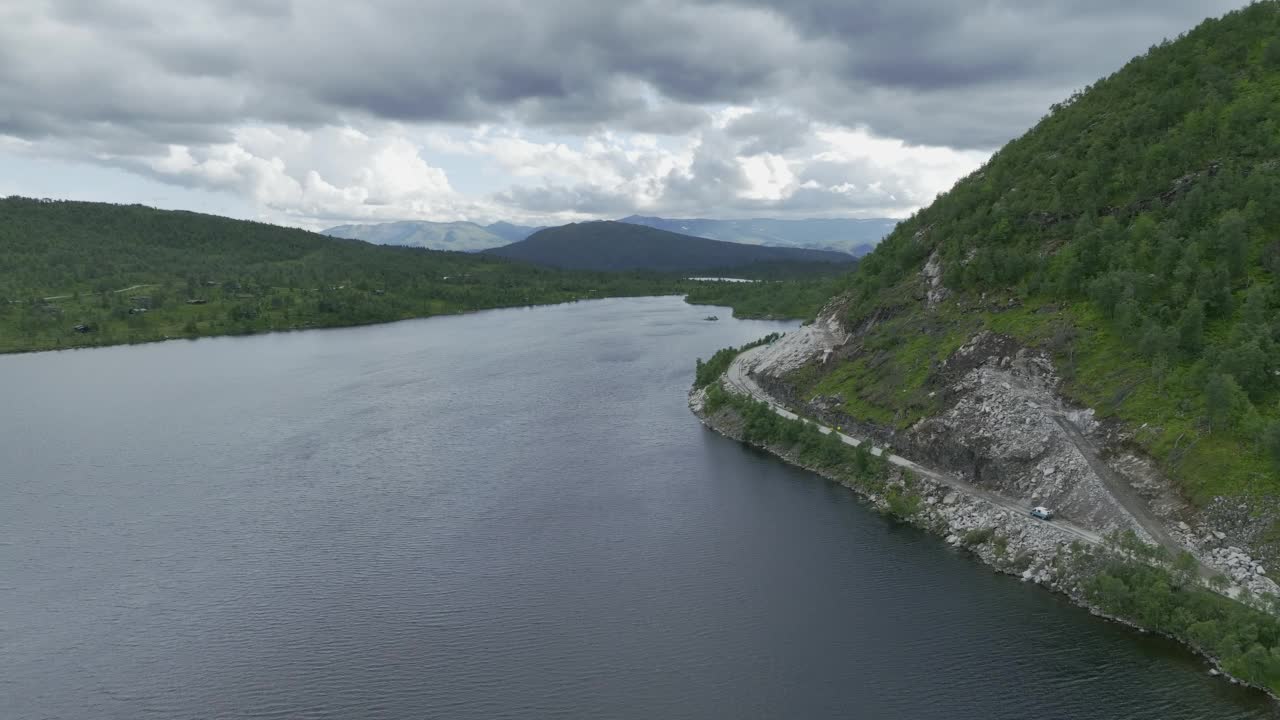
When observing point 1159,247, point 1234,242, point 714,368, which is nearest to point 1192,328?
point 1234,242

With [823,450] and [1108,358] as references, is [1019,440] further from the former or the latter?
[823,450]

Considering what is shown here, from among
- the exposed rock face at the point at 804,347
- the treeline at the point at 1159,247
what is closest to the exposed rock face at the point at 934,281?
the treeline at the point at 1159,247

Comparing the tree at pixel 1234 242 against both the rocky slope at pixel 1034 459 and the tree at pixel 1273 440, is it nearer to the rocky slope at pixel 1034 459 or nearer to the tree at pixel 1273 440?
the rocky slope at pixel 1034 459

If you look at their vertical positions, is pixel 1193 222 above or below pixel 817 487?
above

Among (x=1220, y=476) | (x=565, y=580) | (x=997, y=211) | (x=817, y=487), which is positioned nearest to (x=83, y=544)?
(x=565, y=580)

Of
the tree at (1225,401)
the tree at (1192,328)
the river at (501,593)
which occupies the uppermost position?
the tree at (1192,328)

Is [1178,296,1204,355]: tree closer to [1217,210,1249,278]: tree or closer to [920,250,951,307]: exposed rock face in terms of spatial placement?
[1217,210,1249,278]: tree

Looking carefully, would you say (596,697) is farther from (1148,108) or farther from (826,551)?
(1148,108)
